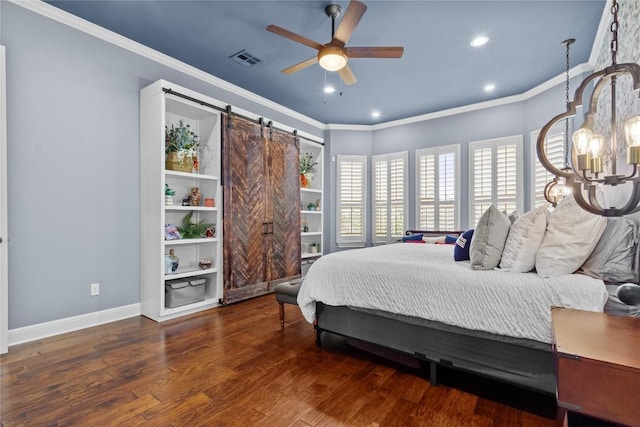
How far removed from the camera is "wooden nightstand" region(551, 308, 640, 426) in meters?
0.91

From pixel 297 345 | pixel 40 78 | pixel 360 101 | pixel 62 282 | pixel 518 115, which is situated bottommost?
pixel 297 345

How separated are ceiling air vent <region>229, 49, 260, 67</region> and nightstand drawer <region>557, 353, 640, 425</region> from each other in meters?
3.92

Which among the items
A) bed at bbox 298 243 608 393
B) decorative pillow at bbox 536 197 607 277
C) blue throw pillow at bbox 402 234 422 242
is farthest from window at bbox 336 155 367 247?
decorative pillow at bbox 536 197 607 277

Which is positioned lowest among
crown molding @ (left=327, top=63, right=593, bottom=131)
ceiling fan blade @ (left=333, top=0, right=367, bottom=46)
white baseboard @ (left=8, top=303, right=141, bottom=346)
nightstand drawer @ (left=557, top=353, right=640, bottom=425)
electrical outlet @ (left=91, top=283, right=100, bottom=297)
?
white baseboard @ (left=8, top=303, right=141, bottom=346)

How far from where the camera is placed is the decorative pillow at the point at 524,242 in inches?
73.0

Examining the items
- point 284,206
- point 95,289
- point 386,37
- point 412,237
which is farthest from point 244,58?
point 412,237

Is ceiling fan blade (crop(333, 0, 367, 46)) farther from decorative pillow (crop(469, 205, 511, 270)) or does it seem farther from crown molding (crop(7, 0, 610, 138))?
crown molding (crop(7, 0, 610, 138))

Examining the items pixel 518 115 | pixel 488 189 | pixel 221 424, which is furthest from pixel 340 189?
Answer: pixel 221 424

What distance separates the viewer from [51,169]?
294 centimetres

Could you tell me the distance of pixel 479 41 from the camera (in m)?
3.41

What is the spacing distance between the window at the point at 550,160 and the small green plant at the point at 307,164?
3549 millimetres

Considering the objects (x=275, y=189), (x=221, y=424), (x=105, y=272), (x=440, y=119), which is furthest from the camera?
(x=440, y=119)

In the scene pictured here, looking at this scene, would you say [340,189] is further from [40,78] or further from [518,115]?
[40,78]

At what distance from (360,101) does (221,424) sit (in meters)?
4.81
